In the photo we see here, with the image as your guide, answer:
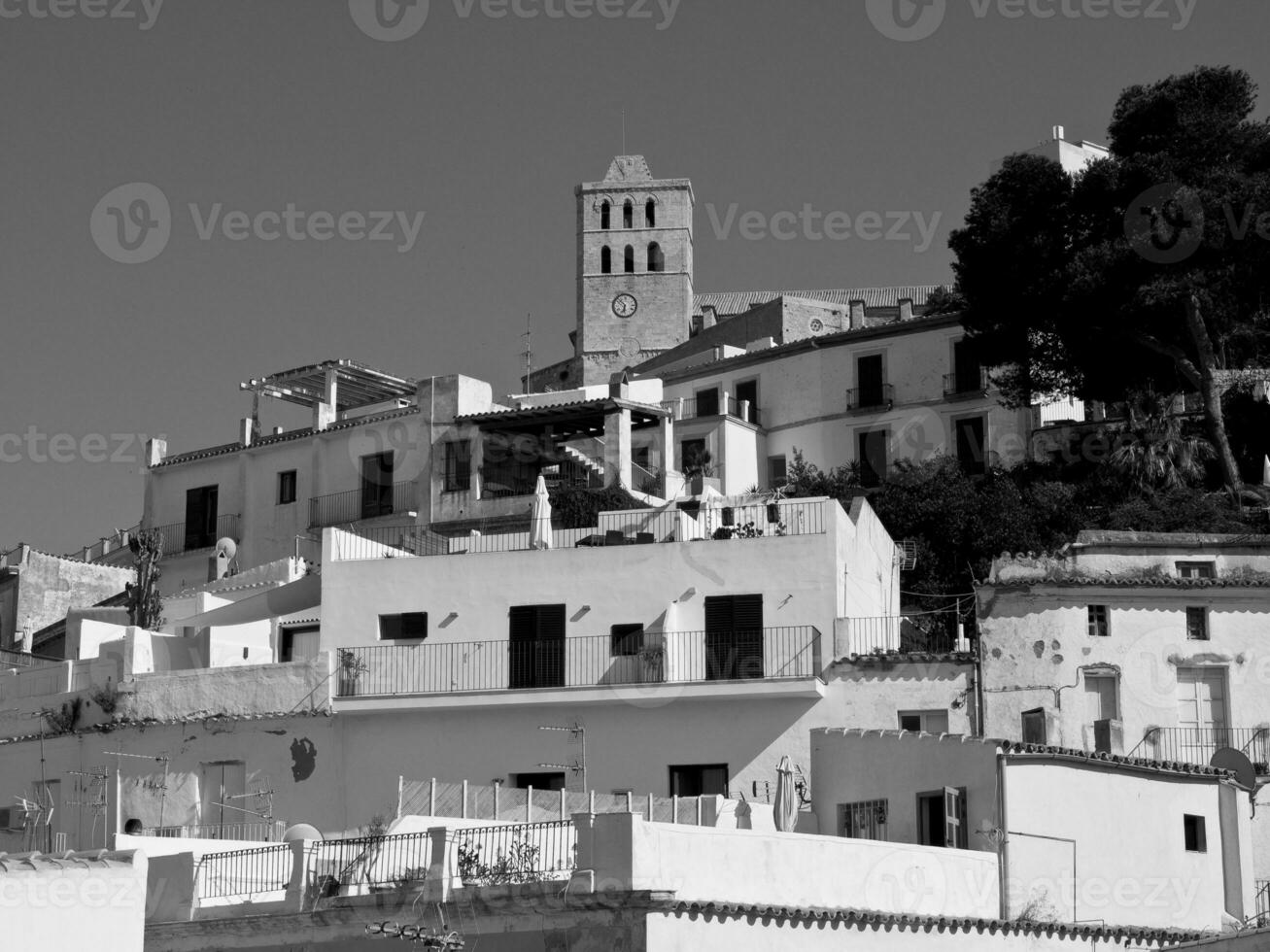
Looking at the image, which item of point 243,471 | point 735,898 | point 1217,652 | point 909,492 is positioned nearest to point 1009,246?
point 909,492

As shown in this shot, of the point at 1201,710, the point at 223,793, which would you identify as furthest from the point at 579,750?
the point at 1201,710

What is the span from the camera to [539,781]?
105 ft

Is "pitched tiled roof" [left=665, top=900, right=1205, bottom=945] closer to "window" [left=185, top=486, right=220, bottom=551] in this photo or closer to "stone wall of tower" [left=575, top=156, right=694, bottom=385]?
"window" [left=185, top=486, right=220, bottom=551]

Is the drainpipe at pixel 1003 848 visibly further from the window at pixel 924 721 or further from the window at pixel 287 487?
the window at pixel 287 487

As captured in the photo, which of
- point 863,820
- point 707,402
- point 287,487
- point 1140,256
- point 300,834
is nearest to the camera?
point 300,834

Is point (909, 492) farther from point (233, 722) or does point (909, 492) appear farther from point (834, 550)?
point (233, 722)

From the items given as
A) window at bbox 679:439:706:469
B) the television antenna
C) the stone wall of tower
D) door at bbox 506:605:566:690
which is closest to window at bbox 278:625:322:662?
door at bbox 506:605:566:690

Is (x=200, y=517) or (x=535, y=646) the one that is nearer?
(x=535, y=646)

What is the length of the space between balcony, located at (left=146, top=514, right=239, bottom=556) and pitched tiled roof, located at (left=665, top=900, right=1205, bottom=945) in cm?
3079

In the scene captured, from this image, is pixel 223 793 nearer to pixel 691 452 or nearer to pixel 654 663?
pixel 654 663

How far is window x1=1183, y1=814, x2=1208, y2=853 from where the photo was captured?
27.7 meters

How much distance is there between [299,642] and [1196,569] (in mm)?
15556

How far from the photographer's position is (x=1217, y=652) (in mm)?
32750

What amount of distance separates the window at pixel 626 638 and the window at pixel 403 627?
3.20 metres
